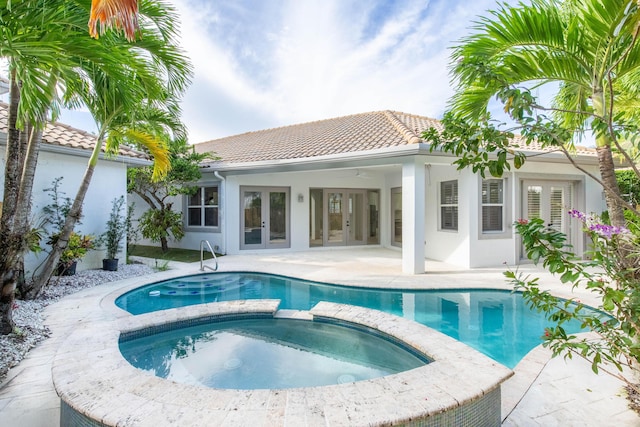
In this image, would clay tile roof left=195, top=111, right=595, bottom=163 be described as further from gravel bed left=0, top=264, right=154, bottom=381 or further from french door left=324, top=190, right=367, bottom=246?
gravel bed left=0, top=264, right=154, bottom=381

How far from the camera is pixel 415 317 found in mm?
6656

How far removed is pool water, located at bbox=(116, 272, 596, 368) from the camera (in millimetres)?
5781

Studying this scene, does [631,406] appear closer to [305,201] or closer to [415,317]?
[415,317]

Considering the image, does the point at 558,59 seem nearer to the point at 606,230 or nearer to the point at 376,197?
the point at 606,230

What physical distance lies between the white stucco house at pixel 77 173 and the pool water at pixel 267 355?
568cm

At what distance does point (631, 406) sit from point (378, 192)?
13.3 m

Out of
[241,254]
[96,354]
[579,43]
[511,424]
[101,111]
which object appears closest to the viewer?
[511,424]

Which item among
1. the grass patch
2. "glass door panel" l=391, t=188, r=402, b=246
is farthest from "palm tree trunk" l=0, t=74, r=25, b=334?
"glass door panel" l=391, t=188, r=402, b=246

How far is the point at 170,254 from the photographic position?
44.8 feet

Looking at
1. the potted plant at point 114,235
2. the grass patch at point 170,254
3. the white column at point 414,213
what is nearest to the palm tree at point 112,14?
the white column at point 414,213

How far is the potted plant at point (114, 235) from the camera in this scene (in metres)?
9.87

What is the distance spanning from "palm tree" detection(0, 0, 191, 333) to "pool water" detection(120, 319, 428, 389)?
2398 millimetres

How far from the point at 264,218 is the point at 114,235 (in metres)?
5.88

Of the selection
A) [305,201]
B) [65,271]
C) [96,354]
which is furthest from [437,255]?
[65,271]
